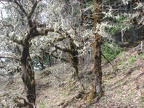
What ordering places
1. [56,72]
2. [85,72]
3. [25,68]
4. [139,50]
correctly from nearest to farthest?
[25,68] < [139,50] < [85,72] < [56,72]

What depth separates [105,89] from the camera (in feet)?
50.6

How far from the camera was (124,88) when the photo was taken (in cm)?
1431

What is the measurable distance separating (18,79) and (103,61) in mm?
12265

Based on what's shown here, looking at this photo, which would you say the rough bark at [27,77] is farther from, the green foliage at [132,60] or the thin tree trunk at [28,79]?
the green foliage at [132,60]

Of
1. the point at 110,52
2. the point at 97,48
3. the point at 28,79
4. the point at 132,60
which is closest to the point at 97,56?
the point at 97,48

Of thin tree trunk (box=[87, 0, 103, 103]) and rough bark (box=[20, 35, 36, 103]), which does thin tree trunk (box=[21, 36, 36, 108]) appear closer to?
rough bark (box=[20, 35, 36, 103])

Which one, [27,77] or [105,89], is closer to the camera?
[27,77]

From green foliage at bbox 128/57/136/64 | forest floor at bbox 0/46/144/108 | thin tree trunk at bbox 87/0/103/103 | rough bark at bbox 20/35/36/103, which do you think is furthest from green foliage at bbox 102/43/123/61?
rough bark at bbox 20/35/36/103

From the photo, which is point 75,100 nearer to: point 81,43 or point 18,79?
point 81,43

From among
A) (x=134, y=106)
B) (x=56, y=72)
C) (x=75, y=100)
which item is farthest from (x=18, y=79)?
(x=134, y=106)

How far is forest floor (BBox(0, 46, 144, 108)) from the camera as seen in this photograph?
1266 cm

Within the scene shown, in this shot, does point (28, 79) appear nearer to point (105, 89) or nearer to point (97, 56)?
point (97, 56)

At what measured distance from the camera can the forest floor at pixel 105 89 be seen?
12.7m

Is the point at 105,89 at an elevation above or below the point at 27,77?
below
